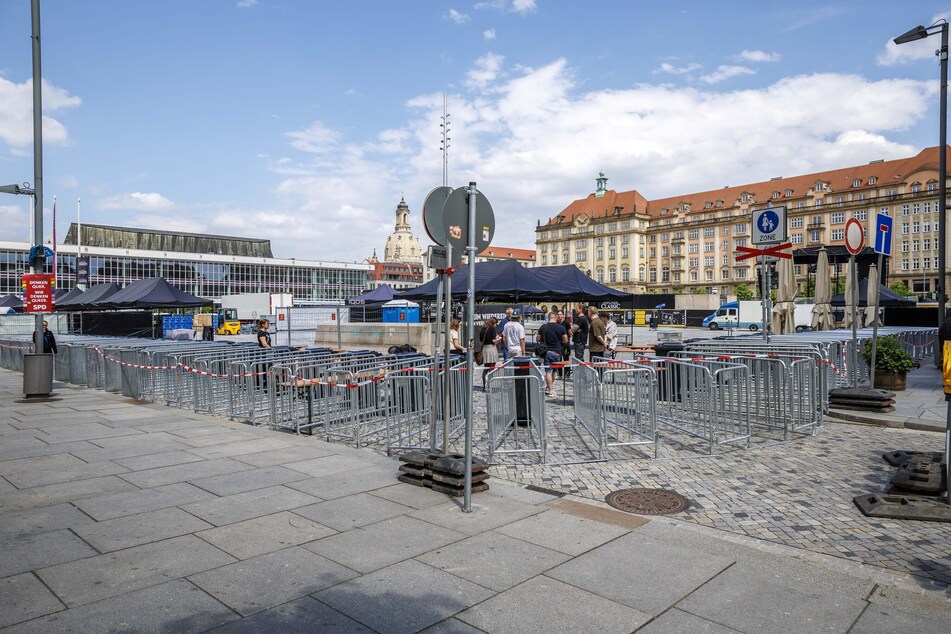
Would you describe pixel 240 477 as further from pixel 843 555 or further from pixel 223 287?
pixel 223 287

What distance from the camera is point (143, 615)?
357 centimetres

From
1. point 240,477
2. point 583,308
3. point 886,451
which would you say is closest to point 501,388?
point 240,477

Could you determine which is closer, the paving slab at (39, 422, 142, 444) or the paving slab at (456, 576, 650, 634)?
the paving slab at (456, 576, 650, 634)

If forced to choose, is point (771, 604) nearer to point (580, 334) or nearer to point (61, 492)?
point (61, 492)

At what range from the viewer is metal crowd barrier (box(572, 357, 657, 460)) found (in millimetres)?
7879

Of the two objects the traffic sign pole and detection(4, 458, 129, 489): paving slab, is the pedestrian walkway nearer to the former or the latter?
detection(4, 458, 129, 489): paving slab

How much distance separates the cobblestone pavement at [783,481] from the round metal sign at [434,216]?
2651 millimetres

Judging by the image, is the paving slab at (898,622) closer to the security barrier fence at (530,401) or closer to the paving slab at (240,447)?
the security barrier fence at (530,401)

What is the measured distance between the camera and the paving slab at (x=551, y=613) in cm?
348

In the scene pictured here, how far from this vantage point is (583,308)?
59.8ft

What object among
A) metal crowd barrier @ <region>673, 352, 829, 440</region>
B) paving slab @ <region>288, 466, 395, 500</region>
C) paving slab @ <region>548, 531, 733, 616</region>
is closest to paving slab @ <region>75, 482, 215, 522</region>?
paving slab @ <region>288, 466, 395, 500</region>

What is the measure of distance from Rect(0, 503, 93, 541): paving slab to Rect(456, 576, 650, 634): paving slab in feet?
11.8

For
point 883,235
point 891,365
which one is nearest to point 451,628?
point 883,235

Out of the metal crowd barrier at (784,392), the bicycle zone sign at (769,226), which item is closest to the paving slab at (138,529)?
the metal crowd barrier at (784,392)
